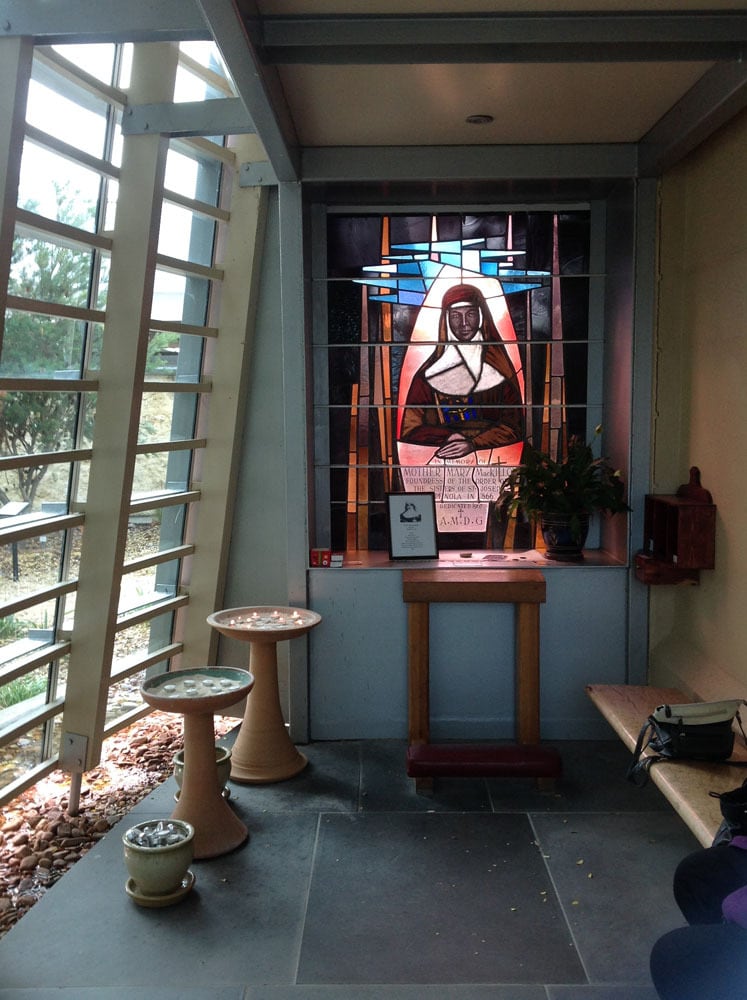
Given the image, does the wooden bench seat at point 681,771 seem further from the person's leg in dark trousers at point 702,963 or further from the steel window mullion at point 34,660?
the steel window mullion at point 34,660

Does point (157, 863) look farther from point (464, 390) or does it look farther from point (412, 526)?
point (464, 390)

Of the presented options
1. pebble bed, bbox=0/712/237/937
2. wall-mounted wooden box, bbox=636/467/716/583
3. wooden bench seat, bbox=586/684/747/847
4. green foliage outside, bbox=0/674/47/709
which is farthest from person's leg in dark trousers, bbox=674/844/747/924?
green foliage outside, bbox=0/674/47/709

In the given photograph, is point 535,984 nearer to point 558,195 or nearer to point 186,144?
point 558,195

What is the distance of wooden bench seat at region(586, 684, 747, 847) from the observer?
3.18 meters

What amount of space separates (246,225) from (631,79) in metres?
2.50

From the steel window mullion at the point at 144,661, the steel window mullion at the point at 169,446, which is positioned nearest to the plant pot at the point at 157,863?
the steel window mullion at the point at 144,661

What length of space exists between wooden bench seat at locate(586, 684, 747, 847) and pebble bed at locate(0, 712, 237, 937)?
96.9 inches

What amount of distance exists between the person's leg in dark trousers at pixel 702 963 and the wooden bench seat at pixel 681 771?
1.74ft

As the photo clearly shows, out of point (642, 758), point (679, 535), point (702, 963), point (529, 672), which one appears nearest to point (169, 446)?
point (529, 672)

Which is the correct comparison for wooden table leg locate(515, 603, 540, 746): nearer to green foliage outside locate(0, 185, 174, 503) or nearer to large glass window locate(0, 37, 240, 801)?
large glass window locate(0, 37, 240, 801)

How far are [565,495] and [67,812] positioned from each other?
3182 millimetres

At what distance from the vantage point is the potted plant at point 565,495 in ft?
16.6

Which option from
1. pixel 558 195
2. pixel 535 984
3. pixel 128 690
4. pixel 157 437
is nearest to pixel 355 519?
pixel 157 437

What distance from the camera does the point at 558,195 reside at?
17.6 ft
